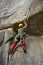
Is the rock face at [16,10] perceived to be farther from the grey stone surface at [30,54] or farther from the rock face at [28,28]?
the grey stone surface at [30,54]

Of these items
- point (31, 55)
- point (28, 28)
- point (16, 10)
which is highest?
point (16, 10)

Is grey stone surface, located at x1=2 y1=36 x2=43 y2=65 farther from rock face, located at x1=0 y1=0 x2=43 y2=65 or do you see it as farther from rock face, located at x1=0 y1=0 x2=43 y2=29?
rock face, located at x1=0 y1=0 x2=43 y2=29

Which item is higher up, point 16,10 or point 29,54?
point 16,10

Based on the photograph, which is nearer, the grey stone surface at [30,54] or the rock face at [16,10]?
the grey stone surface at [30,54]

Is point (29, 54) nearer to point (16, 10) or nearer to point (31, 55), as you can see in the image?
point (31, 55)

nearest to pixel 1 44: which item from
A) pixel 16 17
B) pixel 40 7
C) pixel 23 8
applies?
pixel 16 17

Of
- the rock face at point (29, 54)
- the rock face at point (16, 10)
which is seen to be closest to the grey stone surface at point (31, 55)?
the rock face at point (29, 54)

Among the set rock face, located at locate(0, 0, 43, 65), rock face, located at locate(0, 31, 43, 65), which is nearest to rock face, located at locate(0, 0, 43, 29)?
rock face, located at locate(0, 0, 43, 65)

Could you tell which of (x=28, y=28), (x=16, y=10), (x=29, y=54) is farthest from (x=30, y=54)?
(x=16, y=10)

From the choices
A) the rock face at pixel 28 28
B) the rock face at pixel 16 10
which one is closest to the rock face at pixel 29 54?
the rock face at pixel 28 28

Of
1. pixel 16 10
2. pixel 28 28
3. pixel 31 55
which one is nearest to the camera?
pixel 31 55

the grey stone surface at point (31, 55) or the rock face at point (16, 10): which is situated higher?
the rock face at point (16, 10)

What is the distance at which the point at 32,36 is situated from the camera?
1.73 meters

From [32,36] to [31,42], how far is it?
82 mm
